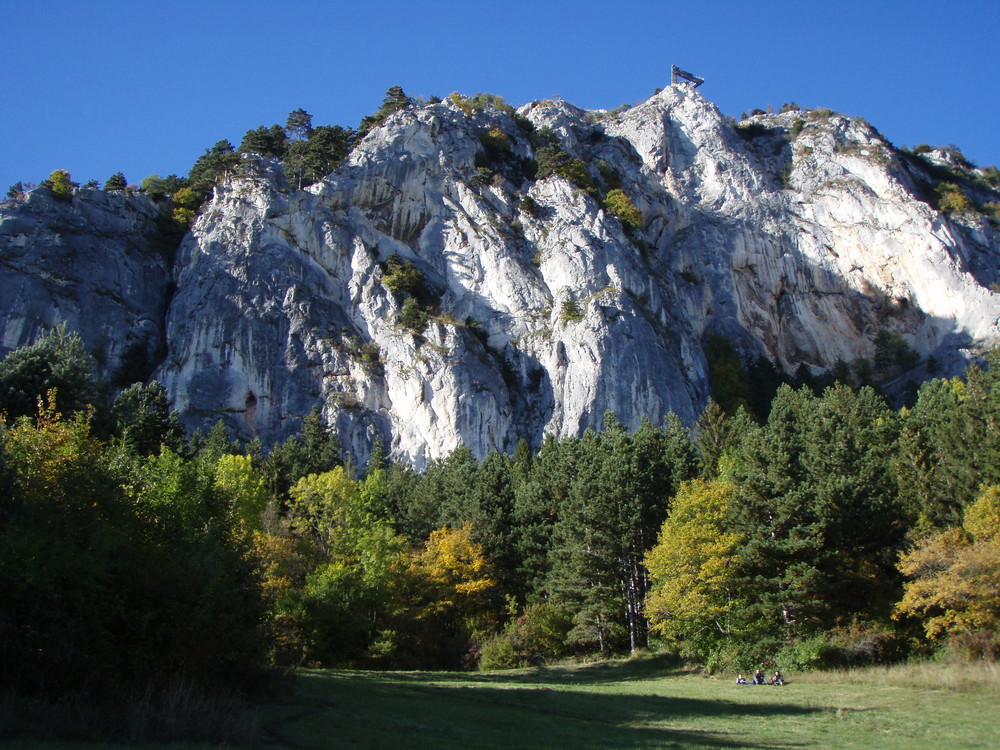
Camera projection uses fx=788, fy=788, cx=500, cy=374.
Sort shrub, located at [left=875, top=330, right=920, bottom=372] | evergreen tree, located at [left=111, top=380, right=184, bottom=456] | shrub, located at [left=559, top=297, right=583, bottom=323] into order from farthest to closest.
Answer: shrub, located at [left=875, top=330, right=920, bottom=372] < shrub, located at [left=559, top=297, right=583, bottom=323] < evergreen tree, located at [left=111, top=380, right=184, bottom=456]

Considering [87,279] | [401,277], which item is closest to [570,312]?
[401,277]

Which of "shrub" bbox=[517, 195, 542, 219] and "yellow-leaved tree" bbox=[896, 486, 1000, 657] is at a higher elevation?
"shrub" bbox=[517, 195, 542, 219]

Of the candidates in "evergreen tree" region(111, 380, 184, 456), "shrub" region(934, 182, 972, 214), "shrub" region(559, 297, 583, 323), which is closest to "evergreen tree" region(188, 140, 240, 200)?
"shrub" region(559, 297, 583, 323)

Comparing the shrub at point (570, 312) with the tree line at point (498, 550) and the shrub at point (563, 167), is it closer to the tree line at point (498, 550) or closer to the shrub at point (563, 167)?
the shrub at point (563, 167)

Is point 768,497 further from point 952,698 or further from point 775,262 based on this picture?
point 775,262

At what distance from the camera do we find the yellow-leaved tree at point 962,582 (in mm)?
26750

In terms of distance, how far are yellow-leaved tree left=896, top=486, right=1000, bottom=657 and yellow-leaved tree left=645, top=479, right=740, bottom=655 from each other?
6755 millimetres

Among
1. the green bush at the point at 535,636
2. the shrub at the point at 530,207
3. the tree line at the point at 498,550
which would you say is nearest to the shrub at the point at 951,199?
the shrub at the point at 530,207

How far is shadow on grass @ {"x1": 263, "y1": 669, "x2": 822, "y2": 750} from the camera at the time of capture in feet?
51.0

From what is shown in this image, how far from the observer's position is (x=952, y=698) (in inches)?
887

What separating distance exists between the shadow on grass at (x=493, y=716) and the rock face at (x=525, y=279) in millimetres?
48769

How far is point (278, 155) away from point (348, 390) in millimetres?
40321

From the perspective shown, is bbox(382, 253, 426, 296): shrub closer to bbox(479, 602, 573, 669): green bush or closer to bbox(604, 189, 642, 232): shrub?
bbox(604, 189, 642, 232): shrub

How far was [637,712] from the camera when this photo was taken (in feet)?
69.6
